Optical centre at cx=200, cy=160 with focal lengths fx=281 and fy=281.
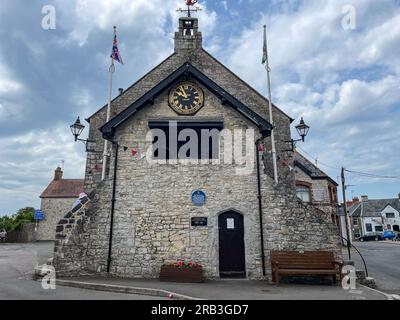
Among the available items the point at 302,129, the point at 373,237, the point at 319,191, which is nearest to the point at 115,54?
the point at 302,129

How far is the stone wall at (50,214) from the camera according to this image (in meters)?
33.2

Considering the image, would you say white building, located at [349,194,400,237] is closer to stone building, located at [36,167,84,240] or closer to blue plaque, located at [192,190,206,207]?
stone building, located at [36,167,84,240]

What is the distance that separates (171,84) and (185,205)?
5263mm

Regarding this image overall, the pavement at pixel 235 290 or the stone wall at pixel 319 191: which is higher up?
the stone wall at pixel 319 191

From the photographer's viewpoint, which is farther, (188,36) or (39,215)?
(39,215)

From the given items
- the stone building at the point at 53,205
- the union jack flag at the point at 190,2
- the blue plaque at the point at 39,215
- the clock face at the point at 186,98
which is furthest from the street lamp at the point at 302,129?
the blue plaque at the point at 39,215

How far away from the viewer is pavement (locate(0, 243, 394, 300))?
7562 mm

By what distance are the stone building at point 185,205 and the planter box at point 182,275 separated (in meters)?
0.64

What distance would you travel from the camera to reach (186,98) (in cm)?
1228

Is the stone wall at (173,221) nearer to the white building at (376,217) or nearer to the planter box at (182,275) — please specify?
the planter box at (182,275)

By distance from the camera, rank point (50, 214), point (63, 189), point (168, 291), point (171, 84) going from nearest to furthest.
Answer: point (168, 291)
point (171, 84)
point (50, 214)
point (63, 189)

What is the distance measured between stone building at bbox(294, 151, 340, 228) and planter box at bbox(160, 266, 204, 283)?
53.9 feet

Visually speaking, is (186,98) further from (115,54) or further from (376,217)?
(376,217)
